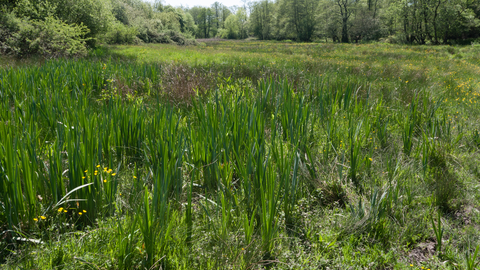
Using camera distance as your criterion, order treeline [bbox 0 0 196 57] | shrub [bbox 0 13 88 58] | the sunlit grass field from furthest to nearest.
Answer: treeline [bbox 0 0 196 57] < shrub [bbox 0 13 88 58] < the sunlit grass field

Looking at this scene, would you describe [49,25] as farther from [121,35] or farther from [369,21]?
[369,21]

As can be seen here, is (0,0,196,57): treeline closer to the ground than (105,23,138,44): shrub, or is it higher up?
closer to the ground

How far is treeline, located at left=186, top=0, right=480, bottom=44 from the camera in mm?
33719

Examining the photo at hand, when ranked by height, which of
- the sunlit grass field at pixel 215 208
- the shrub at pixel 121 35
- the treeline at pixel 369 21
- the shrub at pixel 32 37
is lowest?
the sunlit grass field at pixel 215 208

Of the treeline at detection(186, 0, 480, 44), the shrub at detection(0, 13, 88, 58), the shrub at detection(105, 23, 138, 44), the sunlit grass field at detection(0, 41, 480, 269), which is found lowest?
the sunlit grass field at detection(0, 41, 480, 269)

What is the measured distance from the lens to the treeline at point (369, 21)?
33.7m

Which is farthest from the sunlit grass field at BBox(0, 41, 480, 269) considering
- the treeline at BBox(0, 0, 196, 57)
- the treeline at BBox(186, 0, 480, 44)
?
the treeline at BBox(186, 0, 480, 44)

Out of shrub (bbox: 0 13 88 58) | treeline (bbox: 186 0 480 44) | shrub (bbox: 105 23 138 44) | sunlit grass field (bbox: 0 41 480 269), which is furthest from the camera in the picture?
treeline (bbox: 186 0 480 44)

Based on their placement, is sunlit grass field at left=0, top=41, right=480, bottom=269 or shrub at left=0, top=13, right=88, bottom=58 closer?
sunlit grass field at left=0, top=41, right=480, bottom=269

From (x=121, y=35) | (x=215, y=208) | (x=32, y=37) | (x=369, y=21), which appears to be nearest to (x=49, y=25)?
(x=32, y=37)

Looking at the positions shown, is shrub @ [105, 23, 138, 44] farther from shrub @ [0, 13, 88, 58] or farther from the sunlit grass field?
the sunlit grass field

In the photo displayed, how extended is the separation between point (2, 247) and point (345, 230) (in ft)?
7.15

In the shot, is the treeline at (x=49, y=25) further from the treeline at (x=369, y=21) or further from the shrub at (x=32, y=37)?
the treeline at (x=369, y=21)

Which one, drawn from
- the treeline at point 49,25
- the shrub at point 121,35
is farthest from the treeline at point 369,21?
the treeline at point 49,25
